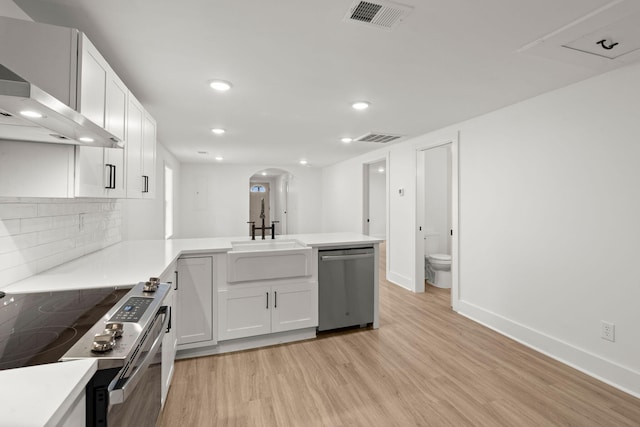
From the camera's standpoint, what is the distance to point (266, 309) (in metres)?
2.76

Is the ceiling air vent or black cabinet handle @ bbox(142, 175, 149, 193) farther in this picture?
→ black cabinet handle @ bbox(142, 175, 149, 193)

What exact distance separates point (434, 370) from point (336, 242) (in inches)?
→ 53.5

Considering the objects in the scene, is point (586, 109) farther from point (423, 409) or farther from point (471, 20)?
point (423, 409)

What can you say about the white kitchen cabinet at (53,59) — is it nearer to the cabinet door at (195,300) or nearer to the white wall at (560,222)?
the cabinet door at (195,300)

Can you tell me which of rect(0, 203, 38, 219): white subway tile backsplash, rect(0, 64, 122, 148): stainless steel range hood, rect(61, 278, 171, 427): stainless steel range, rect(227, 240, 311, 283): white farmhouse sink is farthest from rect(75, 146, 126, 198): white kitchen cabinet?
rect(227, 240, 311, 283): white farmhouse sink

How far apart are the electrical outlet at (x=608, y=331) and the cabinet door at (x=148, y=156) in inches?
148

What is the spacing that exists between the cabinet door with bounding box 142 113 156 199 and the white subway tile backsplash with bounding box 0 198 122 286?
0.39 meters

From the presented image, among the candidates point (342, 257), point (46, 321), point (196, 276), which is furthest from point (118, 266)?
point (342, 257)

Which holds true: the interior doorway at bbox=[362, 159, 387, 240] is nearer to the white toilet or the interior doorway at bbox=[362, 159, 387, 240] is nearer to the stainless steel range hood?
the white toilet

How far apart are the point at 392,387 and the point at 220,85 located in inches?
106

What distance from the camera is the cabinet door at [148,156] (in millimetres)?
2502

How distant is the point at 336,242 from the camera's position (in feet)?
9.86

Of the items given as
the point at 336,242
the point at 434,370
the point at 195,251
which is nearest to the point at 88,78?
the point at 195,251

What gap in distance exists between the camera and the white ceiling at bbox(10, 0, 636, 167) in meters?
1.54
